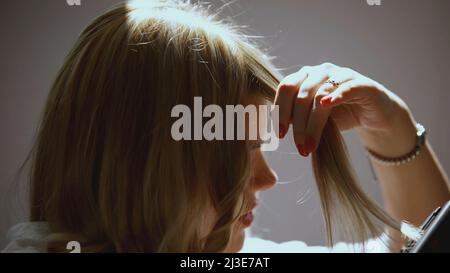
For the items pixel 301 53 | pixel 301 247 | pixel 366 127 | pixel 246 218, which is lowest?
pixel 301 247

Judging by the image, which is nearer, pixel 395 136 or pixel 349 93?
pixel 349 93

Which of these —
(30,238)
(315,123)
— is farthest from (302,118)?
(30,238)

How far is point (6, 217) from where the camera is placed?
72 centimetres

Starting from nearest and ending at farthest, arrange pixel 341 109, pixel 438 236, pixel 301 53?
pixel 438 236, pixel 341 109, pixel 301 53

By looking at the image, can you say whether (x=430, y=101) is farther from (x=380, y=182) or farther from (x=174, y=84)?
(x=174, y=84)

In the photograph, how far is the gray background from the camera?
721 millimetres

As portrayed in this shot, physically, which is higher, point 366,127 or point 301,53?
point 301,53

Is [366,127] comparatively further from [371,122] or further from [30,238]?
[30,238]

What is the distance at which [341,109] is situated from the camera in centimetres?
63

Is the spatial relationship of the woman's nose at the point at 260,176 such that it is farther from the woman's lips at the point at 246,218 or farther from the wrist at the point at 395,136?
the wrist at the point at 395,136

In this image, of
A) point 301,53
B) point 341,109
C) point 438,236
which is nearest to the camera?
point 438,236

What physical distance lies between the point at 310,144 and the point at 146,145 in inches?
7.7
